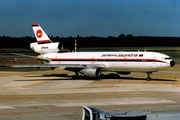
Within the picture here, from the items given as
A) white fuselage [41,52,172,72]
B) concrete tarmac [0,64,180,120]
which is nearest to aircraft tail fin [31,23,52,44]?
white fuselage [41,52,172,72]

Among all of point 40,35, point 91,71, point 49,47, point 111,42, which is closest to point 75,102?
point 91,71

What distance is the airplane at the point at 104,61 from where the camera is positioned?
37375 millimetres

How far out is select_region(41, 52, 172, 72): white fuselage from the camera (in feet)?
122

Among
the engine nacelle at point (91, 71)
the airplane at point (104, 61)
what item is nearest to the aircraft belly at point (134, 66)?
the airplane at point (104, 61)

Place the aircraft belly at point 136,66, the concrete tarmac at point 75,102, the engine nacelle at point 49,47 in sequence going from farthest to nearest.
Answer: the engine nacelle at point 49,47
the aircraft belly at point 136,66
the concrete tarmac at point 75,102

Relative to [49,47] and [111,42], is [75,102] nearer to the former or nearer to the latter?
[49,47]

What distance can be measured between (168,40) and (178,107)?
126 meters

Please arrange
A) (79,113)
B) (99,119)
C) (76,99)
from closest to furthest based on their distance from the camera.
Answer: (99,119) → (79,113) → (76,99)

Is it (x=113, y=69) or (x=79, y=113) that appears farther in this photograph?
(x=113, y=69)

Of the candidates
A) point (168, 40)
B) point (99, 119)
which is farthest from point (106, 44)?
point (99, 119)

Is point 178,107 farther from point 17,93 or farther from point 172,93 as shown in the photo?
point 17,93

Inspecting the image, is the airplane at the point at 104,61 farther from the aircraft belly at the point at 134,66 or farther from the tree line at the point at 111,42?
the tree line at the point at 111,42

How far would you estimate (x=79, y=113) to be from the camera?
18688mm

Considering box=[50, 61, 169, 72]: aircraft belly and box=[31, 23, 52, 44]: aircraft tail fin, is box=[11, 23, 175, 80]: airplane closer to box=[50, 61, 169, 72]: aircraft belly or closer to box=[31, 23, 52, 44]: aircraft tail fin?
box=[50, 61, 169, 72]: aircraft belly
